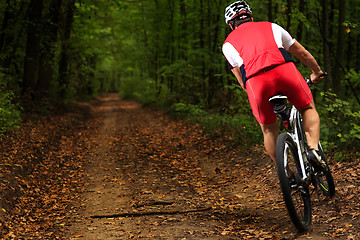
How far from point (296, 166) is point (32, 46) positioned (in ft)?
47.8

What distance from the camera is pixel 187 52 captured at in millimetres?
16516

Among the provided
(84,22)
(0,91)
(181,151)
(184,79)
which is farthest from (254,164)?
(84,22)

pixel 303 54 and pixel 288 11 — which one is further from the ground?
pixel 288 11

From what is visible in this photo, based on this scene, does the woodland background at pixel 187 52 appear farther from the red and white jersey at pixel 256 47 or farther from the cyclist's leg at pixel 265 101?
the red and white jersey at pixel 256 47

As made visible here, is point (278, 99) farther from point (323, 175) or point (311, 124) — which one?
point (323, 175)

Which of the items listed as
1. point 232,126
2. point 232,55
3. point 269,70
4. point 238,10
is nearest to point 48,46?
point 232,126

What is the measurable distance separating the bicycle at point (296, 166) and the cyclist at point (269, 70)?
→ 0.14 meters

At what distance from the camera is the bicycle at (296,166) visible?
378 cm

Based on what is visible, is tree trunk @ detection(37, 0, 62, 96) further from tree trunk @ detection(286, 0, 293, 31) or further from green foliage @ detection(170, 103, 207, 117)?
tree trunk @ detection(286, 0, 293, 31)

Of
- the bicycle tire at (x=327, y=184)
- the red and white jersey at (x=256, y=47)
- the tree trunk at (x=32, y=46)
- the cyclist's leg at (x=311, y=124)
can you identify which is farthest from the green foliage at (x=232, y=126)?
the tree trunk at (x=32, y=46)

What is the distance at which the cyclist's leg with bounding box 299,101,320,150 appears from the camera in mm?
4012

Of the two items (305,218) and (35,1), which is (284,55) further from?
(35,1)

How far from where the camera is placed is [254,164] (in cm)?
791

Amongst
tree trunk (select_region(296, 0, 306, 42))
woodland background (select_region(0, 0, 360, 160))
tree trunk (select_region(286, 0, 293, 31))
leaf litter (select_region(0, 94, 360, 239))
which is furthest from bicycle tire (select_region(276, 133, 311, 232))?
tree trunk (select_region(296, 0, 306, 42))
